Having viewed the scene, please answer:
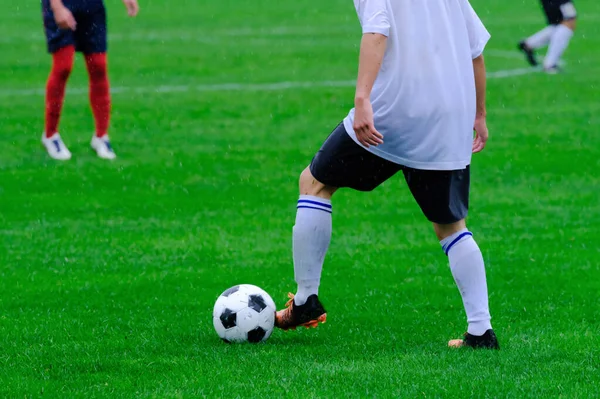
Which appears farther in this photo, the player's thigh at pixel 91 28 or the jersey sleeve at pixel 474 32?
the player's thigh at pixel 91 28

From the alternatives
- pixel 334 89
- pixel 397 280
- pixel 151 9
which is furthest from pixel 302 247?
pixel 151 9

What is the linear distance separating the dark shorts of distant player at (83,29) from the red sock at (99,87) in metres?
0.10

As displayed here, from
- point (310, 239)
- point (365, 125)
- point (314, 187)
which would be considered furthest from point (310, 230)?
point (365, 125)

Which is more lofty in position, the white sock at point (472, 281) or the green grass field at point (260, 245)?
the white sock at point (472, 281)

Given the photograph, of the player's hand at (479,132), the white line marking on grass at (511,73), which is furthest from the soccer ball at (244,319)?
the white line marking on grass at (511,73)

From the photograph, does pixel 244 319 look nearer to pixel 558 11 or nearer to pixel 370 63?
pixel 370 63

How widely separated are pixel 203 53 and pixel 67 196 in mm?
8978

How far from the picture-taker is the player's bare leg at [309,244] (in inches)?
214

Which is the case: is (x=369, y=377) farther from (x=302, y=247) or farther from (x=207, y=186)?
(x=207, y=186)

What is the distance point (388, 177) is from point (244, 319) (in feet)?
2.98

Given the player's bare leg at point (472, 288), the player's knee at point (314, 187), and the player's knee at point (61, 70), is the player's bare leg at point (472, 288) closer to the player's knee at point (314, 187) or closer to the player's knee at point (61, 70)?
the player's knee at point (314, 187)

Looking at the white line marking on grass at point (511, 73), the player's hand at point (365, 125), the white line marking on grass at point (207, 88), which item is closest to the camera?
the player's hand at point (365, 125)

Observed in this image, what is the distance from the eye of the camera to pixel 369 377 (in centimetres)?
480

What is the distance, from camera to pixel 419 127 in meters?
5.12
